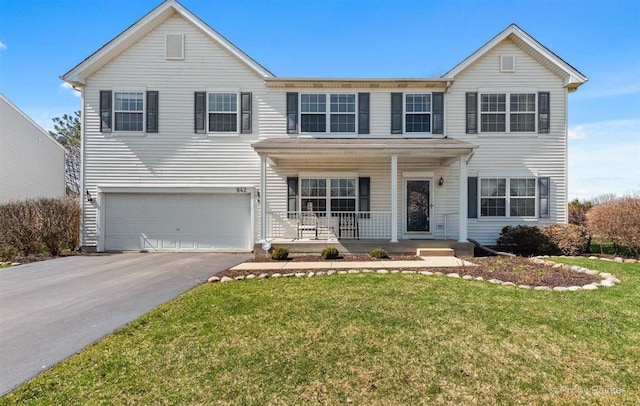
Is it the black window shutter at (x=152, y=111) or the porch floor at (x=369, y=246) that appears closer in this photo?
the porch floor at (x=369, y=246)

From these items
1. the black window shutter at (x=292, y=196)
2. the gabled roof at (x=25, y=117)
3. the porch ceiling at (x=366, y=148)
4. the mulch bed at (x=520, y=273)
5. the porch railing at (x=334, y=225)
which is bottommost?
the mulch bed at (x=520, y=273)

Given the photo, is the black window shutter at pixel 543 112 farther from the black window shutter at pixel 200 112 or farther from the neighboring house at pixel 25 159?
the neighboring house at pixel 25 159

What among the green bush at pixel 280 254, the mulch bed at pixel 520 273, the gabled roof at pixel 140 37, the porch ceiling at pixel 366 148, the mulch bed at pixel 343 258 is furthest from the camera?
the gabled roof at pixel 140 37

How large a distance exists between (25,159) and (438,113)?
2122cm

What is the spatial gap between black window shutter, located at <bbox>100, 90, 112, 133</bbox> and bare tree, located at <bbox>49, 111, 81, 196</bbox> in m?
16.9

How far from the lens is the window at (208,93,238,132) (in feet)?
40.9

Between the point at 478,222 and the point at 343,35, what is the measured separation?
946 cm

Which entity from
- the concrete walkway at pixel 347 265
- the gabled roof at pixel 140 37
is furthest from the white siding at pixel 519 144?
the gabled roof at pixel 140 37

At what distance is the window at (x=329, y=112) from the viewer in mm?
12531

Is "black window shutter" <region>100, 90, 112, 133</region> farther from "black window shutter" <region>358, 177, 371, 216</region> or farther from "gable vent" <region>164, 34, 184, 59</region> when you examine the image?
"black window shutter" <region>358, 177, 371, 216</region>

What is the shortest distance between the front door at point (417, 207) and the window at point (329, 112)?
3150mm

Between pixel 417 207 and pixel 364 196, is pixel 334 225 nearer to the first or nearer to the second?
pixel 364 196

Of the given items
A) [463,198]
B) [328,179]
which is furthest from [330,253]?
[463,198]

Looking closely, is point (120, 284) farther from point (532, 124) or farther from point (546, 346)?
point (532, 124)
